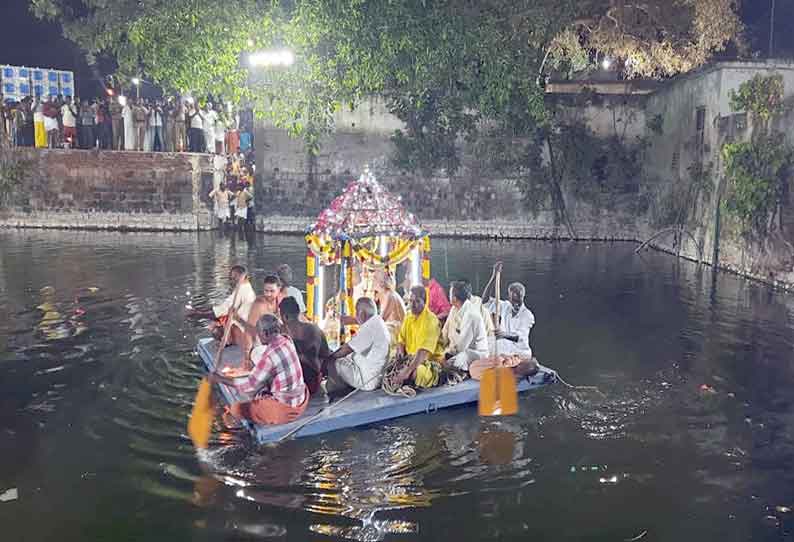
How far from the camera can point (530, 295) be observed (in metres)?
12.9

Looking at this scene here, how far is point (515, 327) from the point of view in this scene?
26.2 ft

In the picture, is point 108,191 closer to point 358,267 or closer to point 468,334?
point 358,267

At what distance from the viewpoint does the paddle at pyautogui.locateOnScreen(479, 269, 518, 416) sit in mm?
7125

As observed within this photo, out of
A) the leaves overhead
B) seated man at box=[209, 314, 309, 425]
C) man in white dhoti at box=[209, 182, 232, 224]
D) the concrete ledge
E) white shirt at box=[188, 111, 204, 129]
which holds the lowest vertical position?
seated man at box=[209, 314, 309, 425]

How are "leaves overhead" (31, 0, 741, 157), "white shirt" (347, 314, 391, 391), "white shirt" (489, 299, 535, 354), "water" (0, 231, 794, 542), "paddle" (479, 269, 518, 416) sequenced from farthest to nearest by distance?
"leaves overhead" (31, 0, 741, 157) → "white shirt" (489, 299, 535, 354) → "paddle" (479, 269, 518, 416) → "white shirt" (347, 314, 391, 391) → "water" (0, 231, 794, 542)

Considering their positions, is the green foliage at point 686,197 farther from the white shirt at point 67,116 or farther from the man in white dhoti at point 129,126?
the white shirt at point 67,116

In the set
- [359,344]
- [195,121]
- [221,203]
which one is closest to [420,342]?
[359,344]

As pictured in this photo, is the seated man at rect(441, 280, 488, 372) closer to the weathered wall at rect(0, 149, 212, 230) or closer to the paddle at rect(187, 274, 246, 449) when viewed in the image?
the paddle at rect(187, 274, 246, 449)

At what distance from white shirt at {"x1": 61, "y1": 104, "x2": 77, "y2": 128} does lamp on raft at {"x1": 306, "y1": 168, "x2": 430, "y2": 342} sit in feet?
52.3

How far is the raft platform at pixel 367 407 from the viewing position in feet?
20.9

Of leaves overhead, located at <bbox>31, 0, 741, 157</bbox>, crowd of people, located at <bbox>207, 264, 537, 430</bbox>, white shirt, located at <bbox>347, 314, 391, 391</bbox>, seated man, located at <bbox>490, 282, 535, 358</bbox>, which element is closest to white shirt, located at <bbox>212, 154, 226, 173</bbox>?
leaves overhead, located at <bbox>31, 0, 741, 157</bbox>

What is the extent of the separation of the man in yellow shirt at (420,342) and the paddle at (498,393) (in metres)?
0.49

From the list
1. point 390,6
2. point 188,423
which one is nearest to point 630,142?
point 390,6

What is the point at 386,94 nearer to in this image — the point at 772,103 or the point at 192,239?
the point at 192,239
